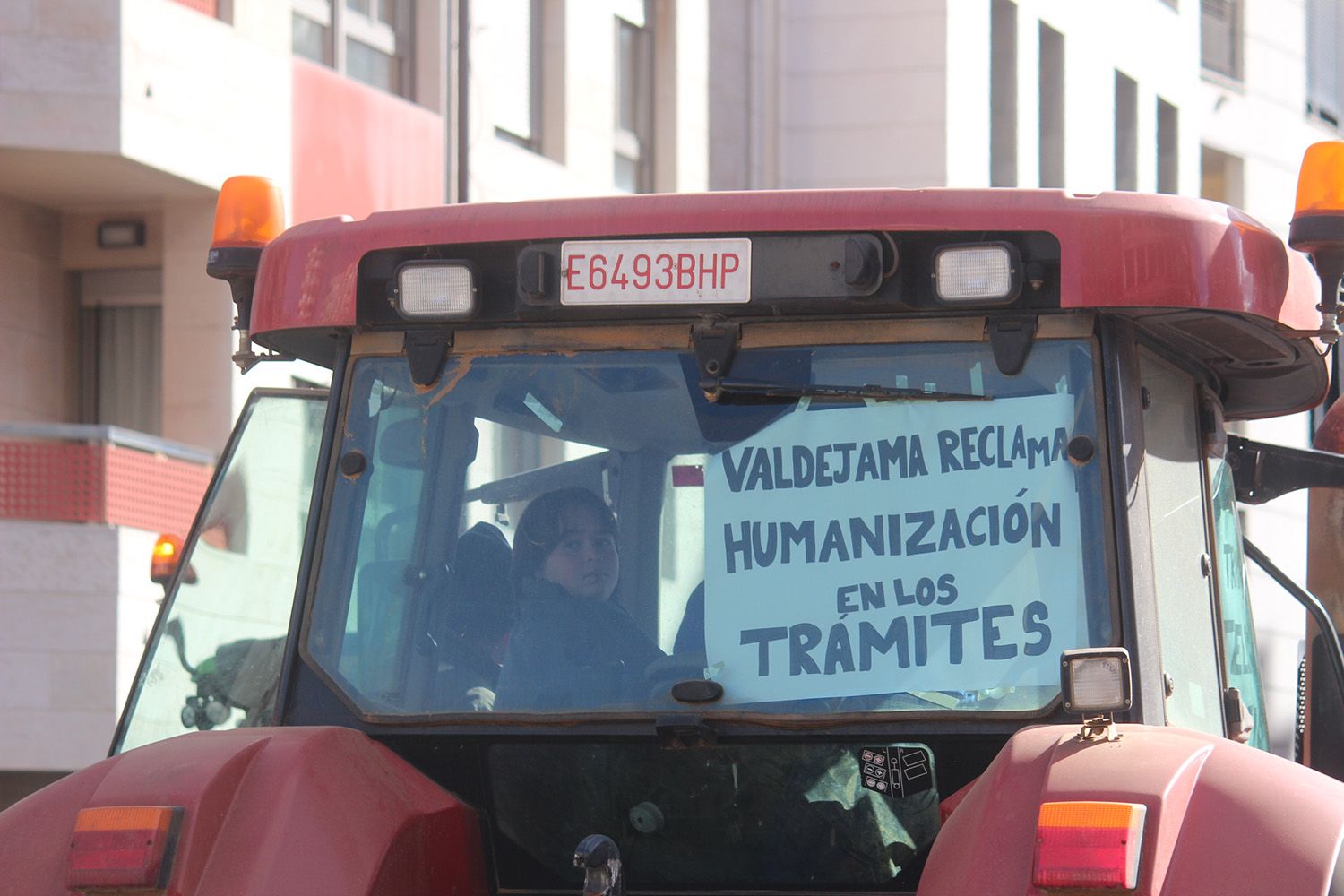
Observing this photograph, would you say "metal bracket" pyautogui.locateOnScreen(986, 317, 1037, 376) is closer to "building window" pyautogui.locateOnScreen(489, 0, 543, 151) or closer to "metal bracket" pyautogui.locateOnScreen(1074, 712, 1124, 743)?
"metal bracket" pyautogui.locateOnScreen(1074, 712, 1124, 743)

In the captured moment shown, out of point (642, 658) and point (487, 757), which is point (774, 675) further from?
point (487, 757)

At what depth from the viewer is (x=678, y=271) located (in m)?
3.86

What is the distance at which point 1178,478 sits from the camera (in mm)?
4070

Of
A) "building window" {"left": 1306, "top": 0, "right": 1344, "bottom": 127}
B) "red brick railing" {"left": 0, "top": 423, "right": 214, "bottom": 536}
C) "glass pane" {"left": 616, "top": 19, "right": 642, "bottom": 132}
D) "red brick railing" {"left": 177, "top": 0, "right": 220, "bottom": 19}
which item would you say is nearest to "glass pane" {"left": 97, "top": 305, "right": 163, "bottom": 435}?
"red brick railing" {"left": 0, "top": 423, "right": 214, "bottom": 536}

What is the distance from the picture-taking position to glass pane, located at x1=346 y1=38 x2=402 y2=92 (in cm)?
1747

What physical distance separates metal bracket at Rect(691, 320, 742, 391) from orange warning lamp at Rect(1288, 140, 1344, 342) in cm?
94

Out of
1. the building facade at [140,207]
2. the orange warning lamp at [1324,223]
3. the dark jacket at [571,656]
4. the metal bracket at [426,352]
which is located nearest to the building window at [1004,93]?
the building facade at [140,207]

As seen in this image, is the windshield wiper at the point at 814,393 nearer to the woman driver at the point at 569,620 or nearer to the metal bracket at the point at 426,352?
the woman driver at the point at 569,620

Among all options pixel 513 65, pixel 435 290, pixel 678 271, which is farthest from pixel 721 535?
pixel 513 65

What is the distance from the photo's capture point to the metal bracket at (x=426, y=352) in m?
4.02

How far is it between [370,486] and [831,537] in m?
0.84

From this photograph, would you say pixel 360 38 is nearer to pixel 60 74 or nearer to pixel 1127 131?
pixel 60 74

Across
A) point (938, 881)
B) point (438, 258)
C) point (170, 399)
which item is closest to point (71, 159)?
point (170, 399)

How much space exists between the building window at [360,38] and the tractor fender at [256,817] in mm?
13407
